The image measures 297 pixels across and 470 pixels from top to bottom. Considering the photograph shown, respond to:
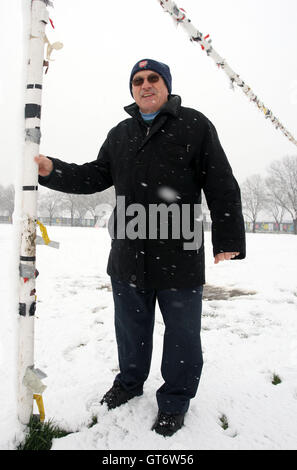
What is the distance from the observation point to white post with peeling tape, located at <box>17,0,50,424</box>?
5.68ft

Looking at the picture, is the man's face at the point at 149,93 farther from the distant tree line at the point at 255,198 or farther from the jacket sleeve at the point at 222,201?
the distant tree line at the point at 255,198

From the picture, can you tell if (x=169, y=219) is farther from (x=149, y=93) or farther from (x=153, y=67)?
(x=153, y=67)

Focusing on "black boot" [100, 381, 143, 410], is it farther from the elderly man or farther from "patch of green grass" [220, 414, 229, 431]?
"patch of green grass" [220, 414, 229, 431]

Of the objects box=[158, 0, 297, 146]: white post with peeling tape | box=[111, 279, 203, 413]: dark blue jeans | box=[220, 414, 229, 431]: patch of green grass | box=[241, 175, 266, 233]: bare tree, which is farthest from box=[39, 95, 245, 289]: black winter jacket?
box=[241, 175, 266, 233]: bare tree

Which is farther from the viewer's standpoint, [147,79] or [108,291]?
[108,291]

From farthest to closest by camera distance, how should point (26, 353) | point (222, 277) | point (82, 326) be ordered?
1. point (222, 277)
2. point (82, 326)
3. point (26, 353)

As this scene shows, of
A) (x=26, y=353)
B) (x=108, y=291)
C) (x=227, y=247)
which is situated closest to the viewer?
(x=26, y=353)

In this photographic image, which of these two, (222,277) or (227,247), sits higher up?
(227,247)

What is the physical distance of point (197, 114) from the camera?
7.02 ft

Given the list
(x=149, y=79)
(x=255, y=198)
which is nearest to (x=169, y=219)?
(x=149, y=79)

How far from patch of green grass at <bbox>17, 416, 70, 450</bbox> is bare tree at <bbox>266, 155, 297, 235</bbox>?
2137 inches

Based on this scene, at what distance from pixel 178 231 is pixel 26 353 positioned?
1222mm
